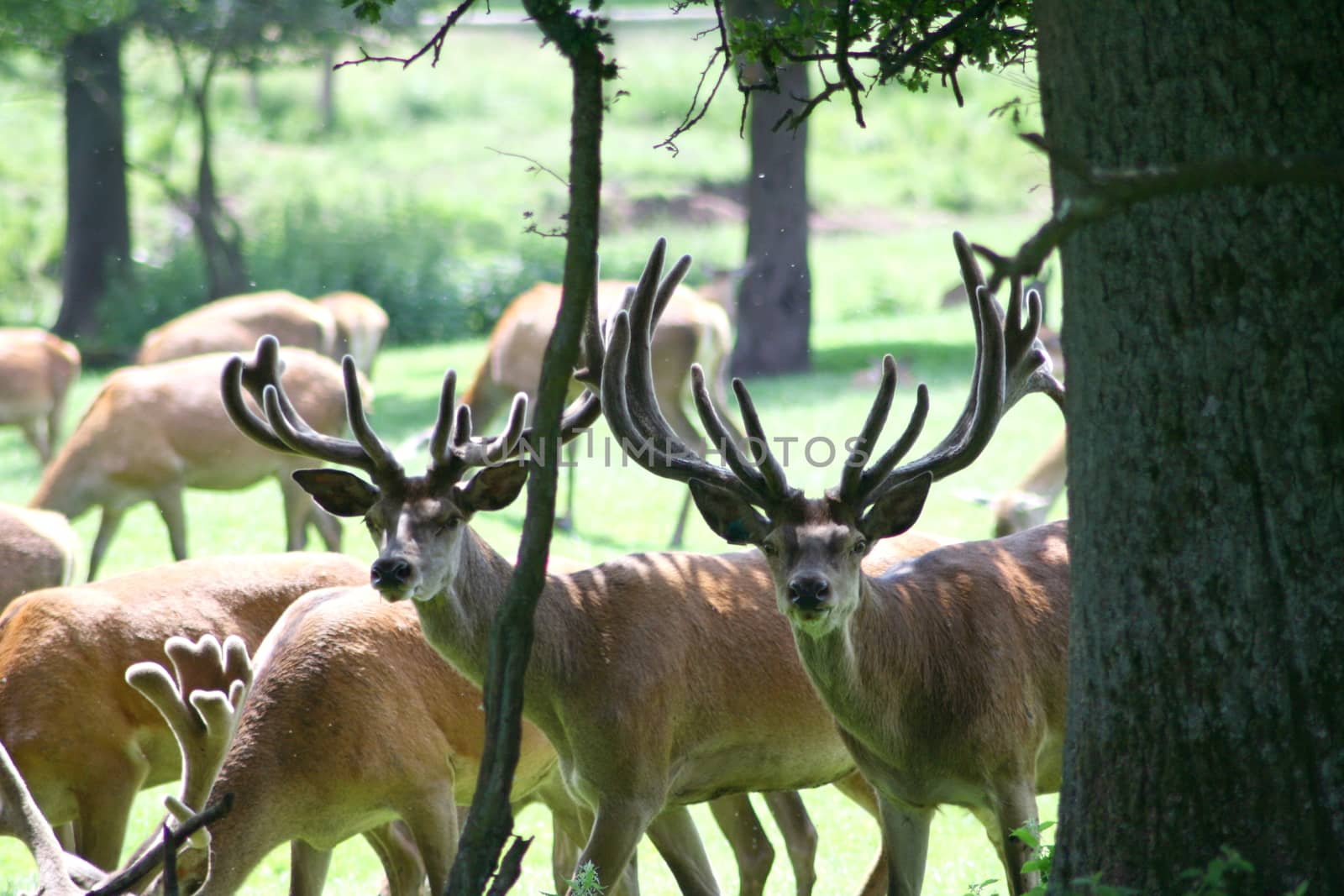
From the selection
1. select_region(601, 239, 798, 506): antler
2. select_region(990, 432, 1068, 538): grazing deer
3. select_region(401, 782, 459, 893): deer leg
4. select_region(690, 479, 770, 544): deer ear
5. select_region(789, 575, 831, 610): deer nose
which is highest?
select_region(601, 239, 798, 506): antler

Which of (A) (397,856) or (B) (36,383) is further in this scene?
(B) (36,383)

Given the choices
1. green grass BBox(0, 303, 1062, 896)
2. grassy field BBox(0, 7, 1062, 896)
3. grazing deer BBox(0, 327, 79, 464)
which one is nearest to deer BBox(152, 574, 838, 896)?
grassy field BBox(0, 7, 1062, 896)

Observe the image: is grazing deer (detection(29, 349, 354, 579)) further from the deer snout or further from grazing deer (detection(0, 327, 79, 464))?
the deer snout

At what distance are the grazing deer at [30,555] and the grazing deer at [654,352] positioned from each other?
6272mm

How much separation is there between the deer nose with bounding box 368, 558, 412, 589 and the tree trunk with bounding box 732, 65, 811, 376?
16.7 meters

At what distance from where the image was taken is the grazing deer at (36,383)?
16422mm

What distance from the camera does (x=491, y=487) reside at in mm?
5863

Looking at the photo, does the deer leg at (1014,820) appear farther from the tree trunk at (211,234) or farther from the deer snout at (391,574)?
the tree trunk at (211,234)

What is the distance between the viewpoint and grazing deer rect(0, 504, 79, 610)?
344 inches

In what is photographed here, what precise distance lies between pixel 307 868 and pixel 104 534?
644cm

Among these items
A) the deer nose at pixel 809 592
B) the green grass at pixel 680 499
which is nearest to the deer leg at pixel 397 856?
the green grass at pixel 680 499

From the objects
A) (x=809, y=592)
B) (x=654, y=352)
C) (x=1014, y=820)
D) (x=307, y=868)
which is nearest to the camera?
(x=809, y=592)

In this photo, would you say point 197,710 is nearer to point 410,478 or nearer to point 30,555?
point 410,478

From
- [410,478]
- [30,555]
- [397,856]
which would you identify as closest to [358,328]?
[30,555]
